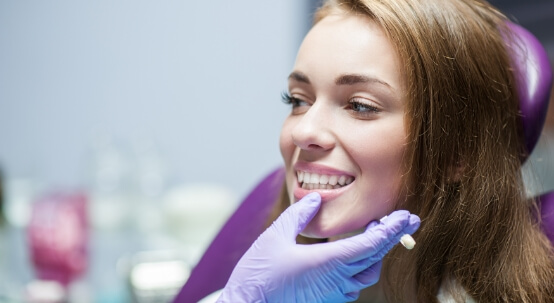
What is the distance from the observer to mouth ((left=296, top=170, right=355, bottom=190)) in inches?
40.8

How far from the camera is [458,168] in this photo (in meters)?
1.07

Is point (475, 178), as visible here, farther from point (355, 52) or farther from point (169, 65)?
point (169, 65)

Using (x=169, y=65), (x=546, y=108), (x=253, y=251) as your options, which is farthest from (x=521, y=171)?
(x=169, y=65)

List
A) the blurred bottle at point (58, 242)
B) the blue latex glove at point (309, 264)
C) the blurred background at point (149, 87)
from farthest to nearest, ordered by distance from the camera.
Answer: the blurred background at point (149, 87)
the blurred bottle at point (58, 242)
the blue latex glove at point (309, 264)

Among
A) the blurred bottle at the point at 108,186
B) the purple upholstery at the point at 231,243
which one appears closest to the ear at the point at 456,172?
the purple upholstery at the point at 231,243

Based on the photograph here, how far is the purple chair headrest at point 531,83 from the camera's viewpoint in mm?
1138

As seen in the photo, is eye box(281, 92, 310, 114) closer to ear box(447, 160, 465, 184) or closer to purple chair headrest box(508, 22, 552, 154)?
ear box(447, 160, 465, 184)

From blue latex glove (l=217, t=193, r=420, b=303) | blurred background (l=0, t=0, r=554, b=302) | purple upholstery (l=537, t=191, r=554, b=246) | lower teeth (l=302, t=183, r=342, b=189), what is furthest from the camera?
blurred background (l=0, t=0, r=554, b=302)

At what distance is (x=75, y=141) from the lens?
2.46 metres

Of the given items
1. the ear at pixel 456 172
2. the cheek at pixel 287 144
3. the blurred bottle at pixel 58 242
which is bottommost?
the blurred bottle at pixel 58 242

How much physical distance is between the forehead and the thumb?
183 mm

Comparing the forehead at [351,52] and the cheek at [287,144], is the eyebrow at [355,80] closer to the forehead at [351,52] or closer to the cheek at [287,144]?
the forehead at [351,52]

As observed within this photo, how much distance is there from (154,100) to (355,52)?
152cm

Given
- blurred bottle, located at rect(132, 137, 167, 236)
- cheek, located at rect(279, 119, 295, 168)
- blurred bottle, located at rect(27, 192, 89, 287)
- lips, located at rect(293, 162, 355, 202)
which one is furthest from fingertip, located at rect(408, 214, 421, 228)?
blurred bottle, located at rect(132, 137, 167, 236)
